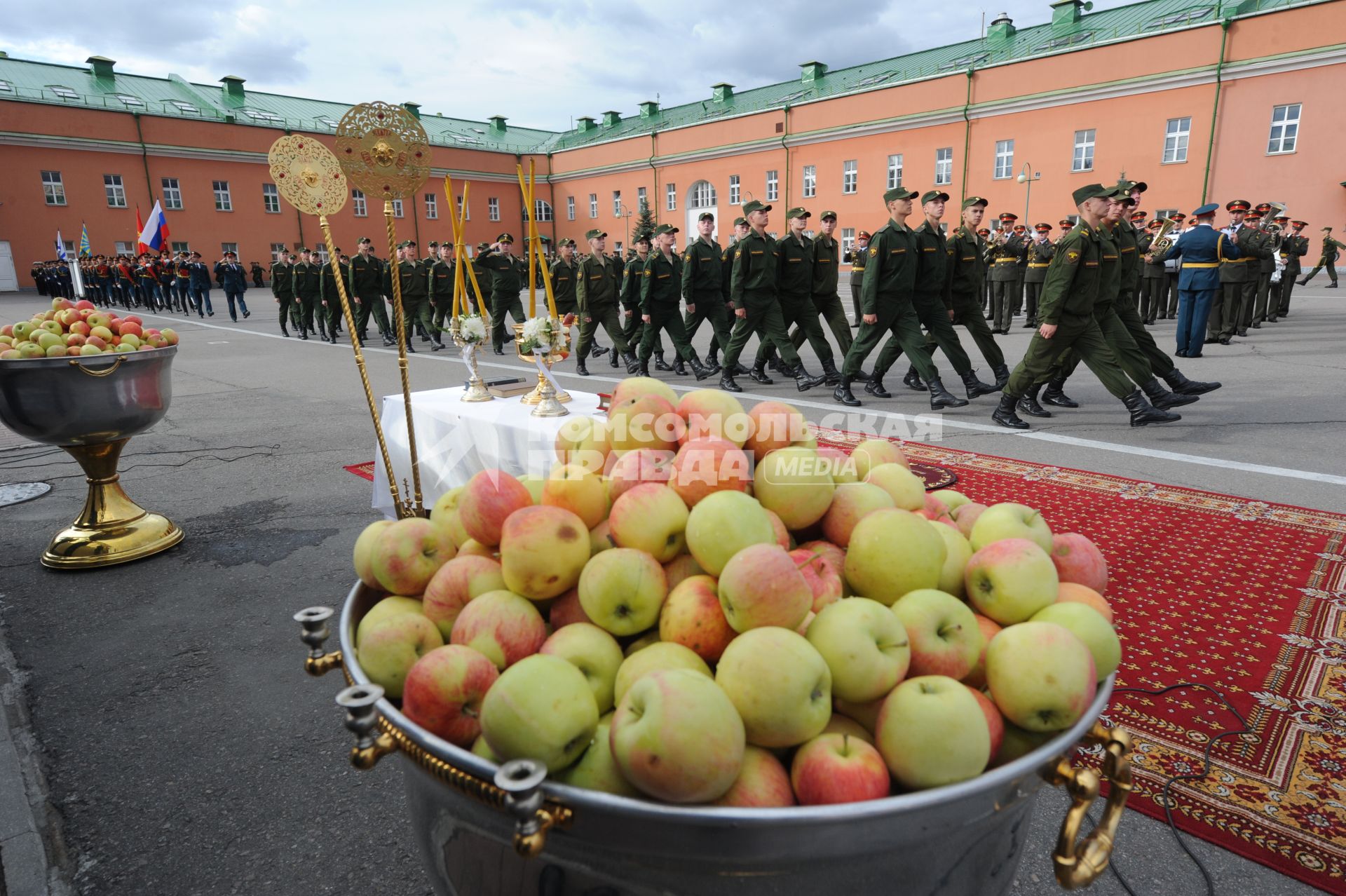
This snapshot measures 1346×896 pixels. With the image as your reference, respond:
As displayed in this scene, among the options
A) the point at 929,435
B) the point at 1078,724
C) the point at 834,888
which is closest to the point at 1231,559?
the point at 929,435

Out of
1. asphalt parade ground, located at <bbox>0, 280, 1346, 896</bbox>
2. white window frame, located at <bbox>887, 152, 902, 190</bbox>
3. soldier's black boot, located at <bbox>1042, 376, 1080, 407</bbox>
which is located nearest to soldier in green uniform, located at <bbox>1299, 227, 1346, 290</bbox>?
white window frame, located at <bbox>887, 152, 902, 190</bbox>

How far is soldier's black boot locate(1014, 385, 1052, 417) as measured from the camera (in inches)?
291

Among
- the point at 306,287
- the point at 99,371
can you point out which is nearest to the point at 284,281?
the point at 306,287

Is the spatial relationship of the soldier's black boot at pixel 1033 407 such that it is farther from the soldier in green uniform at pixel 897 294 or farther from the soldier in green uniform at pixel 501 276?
the soldier in green uniform at pixel 501 276

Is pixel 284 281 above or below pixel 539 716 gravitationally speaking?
above

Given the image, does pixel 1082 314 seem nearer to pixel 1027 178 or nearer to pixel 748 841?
pixel 748 841

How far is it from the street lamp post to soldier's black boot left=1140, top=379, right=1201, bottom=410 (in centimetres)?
2801

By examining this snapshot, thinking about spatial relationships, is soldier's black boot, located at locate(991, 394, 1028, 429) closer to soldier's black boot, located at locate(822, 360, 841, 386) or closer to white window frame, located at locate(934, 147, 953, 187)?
soldier's black boot, located at locate(822, 360, 841, 386)

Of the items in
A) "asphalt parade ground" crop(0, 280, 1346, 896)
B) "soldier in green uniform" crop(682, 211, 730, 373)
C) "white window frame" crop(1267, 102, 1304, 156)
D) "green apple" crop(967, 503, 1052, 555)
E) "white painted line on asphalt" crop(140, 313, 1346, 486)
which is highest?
"white window frame" crop(1267, 102, 1304, 156)

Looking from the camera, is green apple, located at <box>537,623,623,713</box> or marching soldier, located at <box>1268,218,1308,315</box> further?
marching soldier, located at <box>1268,218,1308,315</box>

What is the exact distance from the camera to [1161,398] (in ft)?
23.5

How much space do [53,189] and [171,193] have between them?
502 cm

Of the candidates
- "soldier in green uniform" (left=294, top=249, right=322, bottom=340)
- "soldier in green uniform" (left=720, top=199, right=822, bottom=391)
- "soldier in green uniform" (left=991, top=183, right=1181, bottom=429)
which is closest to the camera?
"soldier in green uniform" (left=991, top=183, right=1181, bottom=429)

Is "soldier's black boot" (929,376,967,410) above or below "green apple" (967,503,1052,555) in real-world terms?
below
